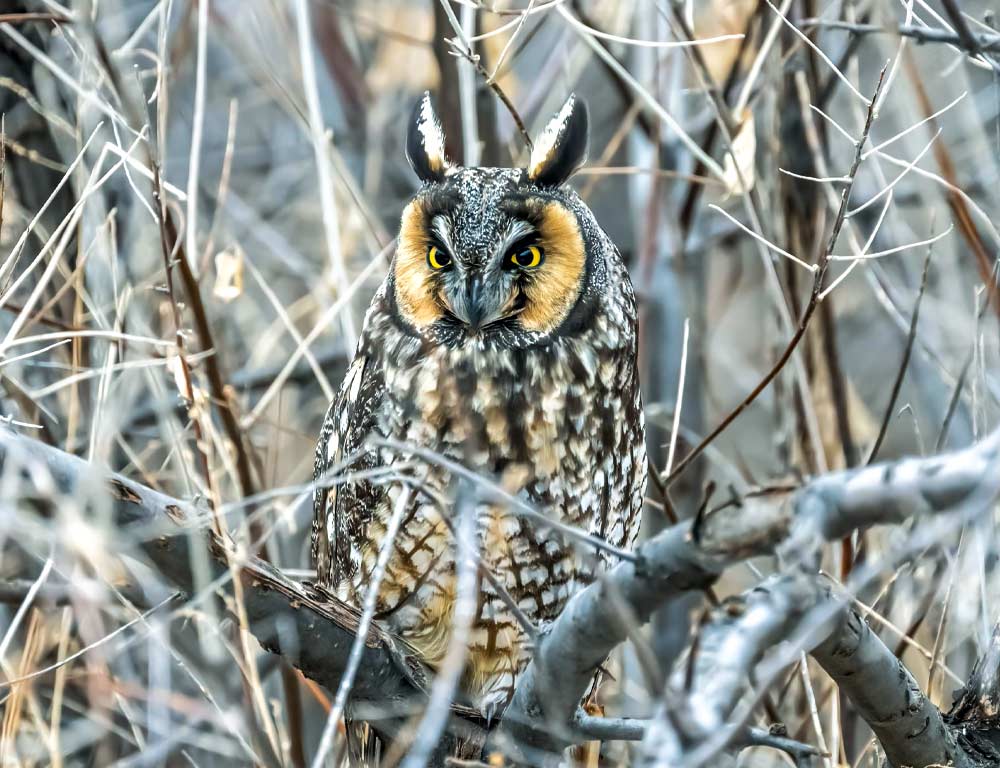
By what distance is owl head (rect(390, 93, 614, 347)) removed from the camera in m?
2.17

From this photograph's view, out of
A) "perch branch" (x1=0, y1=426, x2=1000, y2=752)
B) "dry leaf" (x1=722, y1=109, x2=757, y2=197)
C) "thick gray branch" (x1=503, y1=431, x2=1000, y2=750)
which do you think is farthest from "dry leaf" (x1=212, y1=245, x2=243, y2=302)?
"thick gray branch" (x1=503, y1=431, x2=1000, y2=750)

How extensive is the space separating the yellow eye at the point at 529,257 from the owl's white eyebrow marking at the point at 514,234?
3cm

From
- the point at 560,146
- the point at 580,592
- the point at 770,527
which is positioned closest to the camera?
the point at 770,527

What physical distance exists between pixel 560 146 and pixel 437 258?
32 cm

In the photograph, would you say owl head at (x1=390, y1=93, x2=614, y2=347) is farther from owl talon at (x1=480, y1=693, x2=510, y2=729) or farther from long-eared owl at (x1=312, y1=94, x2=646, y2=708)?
owl talon at (x1=480, y1=693, x2=510, y2=729)

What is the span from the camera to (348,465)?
2229mm

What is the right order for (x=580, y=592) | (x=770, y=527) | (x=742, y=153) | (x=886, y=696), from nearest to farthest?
(x=770, y=527)
(x=580, y=592)
(x=886, y=696)
(x=742, y=153)

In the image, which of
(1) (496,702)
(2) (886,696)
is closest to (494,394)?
(1) (496,702)

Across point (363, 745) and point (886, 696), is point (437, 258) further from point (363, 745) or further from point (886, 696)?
point (886, 696)

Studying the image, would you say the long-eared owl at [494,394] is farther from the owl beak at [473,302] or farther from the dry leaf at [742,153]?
the dry leaf at [742,153]

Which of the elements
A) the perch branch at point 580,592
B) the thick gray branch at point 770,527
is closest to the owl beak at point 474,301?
the perch branch at point 580,592

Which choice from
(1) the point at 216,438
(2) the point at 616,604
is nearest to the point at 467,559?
(2) the point at 616,604

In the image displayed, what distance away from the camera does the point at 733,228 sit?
3.66 metres

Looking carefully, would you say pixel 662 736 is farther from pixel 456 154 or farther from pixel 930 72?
pixel 930 72
